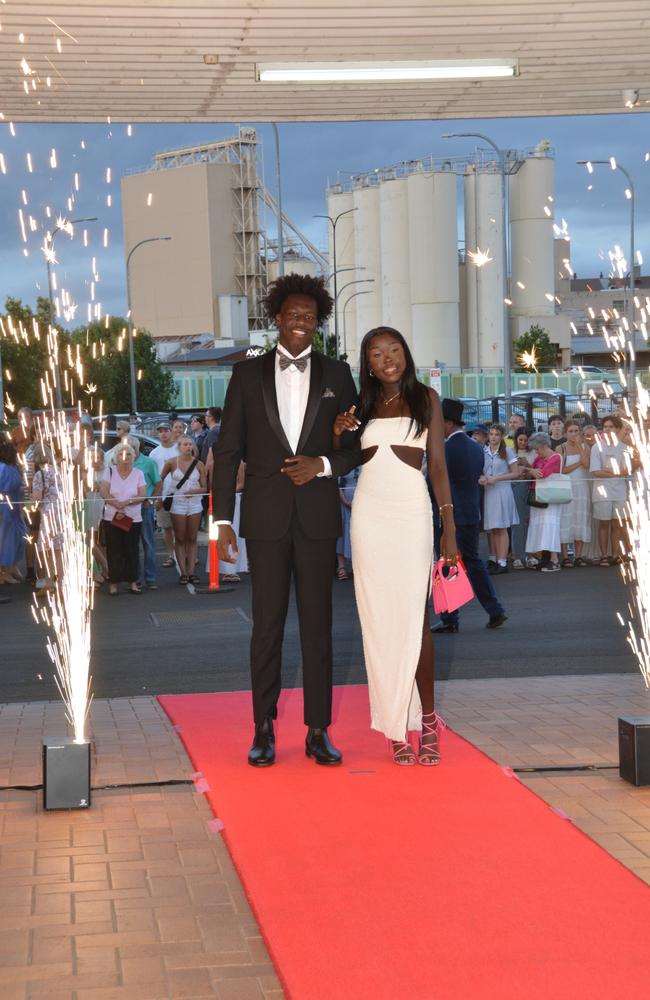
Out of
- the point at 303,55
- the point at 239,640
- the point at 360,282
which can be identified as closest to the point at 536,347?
the point at 360,282

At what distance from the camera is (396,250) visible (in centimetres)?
8281

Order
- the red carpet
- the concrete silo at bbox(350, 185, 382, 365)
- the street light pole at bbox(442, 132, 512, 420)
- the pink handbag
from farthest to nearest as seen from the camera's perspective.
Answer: the concrete silo at bbox(350, 185, 382, 365)
the street light pole at bbox(442, 132, 512, 420)
the pink handbag
the red carpet

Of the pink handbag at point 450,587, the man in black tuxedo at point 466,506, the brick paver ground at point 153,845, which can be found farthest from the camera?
the man in black tuxedo at point 466,506

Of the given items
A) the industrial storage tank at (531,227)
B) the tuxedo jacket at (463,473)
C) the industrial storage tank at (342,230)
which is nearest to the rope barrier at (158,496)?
the tuxedo jacket at (463,473)

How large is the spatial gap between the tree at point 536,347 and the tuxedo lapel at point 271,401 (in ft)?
255

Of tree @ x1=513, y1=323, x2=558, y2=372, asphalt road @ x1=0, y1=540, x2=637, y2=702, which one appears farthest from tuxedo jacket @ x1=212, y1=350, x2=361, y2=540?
tree @ x1=513, y1=323, x2=558, y2=372

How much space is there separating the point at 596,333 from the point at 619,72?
107386mm

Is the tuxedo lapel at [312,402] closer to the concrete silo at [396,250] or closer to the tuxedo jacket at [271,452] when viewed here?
the tuxedo jacket at [271,452]

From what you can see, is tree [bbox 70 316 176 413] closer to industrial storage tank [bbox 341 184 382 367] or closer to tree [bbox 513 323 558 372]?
industrial storage tank [bbox 341 184 382 367]

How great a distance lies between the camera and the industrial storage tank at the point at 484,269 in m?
84.1

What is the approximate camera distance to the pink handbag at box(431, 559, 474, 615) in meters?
6.39

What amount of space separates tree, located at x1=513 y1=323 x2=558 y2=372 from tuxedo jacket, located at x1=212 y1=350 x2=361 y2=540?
255ft

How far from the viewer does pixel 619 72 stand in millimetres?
9391

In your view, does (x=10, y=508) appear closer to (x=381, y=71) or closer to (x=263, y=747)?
(x=381, y=71)
